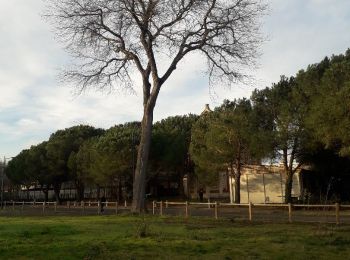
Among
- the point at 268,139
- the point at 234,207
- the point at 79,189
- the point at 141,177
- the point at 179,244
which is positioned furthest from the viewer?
the point at 79,189

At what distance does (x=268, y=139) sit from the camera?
3975 cm

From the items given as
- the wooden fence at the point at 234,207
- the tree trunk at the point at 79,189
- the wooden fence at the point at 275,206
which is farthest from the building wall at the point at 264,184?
the tree trunk at the point at 79,189

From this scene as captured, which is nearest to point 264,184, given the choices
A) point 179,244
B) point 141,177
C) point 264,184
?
point 264,184

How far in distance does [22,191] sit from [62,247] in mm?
99577

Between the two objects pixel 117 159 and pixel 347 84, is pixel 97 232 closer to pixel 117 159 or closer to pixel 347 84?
pixel 347 84

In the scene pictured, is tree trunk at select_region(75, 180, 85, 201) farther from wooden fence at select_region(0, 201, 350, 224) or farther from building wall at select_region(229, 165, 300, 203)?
building wall at select_region(229, 165, 300, 203)

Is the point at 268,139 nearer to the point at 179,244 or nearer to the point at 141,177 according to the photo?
the point at 141,177

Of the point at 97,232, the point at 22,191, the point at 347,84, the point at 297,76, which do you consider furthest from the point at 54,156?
the point at 97,232

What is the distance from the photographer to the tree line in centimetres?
3431

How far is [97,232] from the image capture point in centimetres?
1745

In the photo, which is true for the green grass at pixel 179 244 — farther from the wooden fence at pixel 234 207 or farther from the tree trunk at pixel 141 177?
the tree trunk at pixel 141 177

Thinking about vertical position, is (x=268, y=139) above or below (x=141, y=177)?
above

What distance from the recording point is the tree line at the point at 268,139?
34.3 meters

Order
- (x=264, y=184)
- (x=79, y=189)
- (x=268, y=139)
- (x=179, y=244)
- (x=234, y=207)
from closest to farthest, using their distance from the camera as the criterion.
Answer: (x=179, y=244) < (x=268, y=139) < (x=234, y=207) < (x=264, y=184) < (x=79, y=189)
